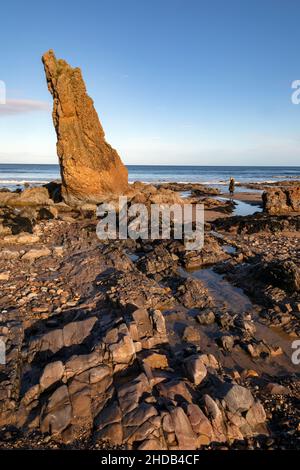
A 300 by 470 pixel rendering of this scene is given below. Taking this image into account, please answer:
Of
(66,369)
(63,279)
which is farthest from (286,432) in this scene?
(63,279)

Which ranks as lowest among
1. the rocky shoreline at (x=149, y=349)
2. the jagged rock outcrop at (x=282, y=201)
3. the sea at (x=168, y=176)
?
the rocky shoreline at (x=149, y=349)

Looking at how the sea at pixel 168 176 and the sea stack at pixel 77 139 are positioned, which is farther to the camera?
the sea at pixel 168 176

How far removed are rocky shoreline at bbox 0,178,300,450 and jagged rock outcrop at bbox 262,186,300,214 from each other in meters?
11.4

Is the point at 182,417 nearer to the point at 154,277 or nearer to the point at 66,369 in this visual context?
the point at 66,369

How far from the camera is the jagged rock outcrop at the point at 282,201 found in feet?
79.0

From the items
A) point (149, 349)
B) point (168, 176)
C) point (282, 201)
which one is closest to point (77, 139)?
point (282, 201)

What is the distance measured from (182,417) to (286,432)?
1696 millimetres

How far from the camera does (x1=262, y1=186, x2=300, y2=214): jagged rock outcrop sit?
2408cm

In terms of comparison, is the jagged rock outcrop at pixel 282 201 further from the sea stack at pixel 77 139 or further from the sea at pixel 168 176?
the sea at pixel 168 176

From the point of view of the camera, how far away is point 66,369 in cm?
562

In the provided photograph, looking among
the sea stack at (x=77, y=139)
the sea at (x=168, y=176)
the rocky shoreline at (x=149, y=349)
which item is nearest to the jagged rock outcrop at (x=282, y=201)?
the rocky shoreline at (x=149, y=349)

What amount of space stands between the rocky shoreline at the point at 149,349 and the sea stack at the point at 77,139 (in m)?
13.4
